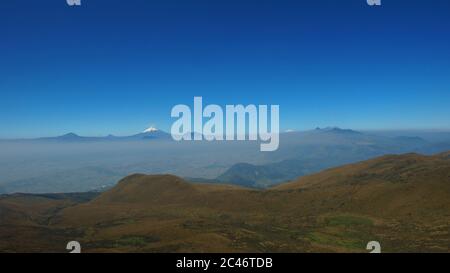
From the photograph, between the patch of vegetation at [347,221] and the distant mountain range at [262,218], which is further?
the patch of vegetation at [347,221]

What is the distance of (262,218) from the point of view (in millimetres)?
72312

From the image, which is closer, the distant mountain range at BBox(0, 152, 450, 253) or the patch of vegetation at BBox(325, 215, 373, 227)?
the distant mountain range at BBox(0, 152, 450, 253)

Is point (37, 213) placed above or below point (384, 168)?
below

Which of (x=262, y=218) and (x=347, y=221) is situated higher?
(x=347, y=221)

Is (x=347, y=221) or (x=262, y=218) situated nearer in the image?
(x=347, y=221)

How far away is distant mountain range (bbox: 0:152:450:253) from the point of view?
47406 millimetres

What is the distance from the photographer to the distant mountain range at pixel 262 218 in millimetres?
47406

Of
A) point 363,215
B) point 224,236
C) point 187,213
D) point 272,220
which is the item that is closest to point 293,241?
point 224,236
